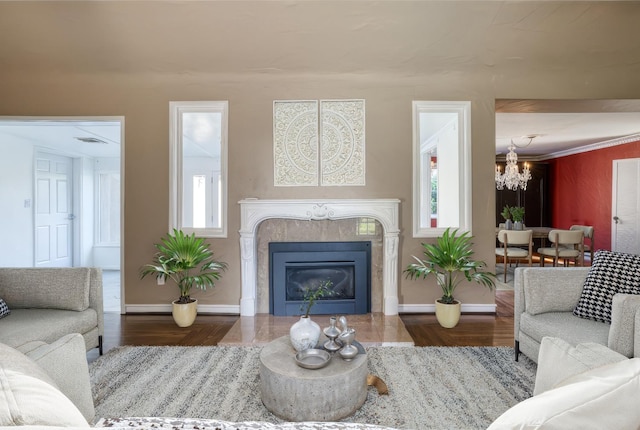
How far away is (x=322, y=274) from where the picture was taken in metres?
3.88

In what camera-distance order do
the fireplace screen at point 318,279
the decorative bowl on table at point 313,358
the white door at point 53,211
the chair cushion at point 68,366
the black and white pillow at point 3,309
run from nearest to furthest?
the chair cushion at point 68,366
the decorative bowl on table at point 313,358
the black and white pillow at point 3,309
the fireplace screen at point 318,279
the white door at point 53,211

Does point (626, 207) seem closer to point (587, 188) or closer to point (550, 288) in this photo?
point (587, 188)

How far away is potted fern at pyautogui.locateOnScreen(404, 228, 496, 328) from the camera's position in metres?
3.41

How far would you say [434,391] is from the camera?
7.22 ft

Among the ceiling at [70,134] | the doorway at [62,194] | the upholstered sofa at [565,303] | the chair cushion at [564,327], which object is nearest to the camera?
the chair cushion at [564,327]

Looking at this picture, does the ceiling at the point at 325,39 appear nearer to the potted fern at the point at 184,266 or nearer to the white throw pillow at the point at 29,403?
the potted fern at the point at 184,266

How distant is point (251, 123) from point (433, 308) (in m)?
2.89

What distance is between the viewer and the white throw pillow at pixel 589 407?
68 cm

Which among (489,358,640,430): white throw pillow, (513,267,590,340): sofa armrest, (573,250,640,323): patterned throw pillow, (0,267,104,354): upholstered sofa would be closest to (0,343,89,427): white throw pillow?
(489,358,640,430): white throw pillow

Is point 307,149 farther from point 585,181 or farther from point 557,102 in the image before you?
point 585,181

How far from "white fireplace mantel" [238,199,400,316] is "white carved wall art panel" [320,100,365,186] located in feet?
0.99

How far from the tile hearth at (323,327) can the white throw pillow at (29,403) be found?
2.24 m

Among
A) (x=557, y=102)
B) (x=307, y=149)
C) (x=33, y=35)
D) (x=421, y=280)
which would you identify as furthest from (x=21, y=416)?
(x=557, y=102)

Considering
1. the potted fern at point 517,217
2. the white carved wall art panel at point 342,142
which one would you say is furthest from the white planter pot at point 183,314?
the potted fern at point 517,217
